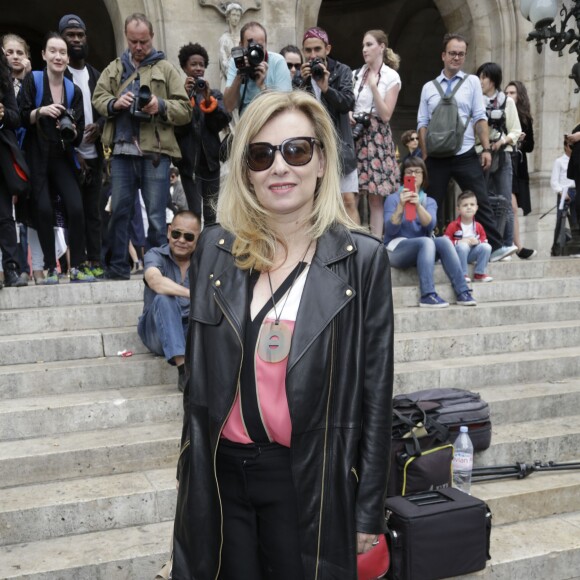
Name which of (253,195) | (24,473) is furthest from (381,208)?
(253,195)

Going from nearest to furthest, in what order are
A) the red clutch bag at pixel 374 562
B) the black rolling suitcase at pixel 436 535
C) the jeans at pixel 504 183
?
the red clutch bag at pixel 374 562 < the black rolling suitcase at pixel 436 535 < the jeans at pixel 504 183

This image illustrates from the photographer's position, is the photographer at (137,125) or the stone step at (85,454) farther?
the photographer at (137,125)

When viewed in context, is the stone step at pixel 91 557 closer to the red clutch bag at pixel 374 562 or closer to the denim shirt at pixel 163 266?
the red clutch bag at pixel 374 562

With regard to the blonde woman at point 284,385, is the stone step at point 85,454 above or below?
below

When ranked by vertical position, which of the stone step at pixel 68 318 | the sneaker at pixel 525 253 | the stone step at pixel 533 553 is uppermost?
the sneaker at pixel 525 253

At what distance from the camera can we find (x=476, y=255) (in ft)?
21.5

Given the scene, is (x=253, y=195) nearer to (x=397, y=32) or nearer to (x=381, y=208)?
(x=381, y=208)

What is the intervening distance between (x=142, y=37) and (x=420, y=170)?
9.24 feet

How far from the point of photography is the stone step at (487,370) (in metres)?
4.85

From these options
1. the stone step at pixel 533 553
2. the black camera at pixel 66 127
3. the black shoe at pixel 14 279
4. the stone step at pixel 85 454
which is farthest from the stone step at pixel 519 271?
the black shoe at pixel 14 279

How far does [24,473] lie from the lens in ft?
12.2

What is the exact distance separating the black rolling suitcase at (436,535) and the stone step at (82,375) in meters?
2.09

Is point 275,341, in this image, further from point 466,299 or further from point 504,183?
point 504,183

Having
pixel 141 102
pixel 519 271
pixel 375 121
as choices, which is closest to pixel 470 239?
pixel 519 271
